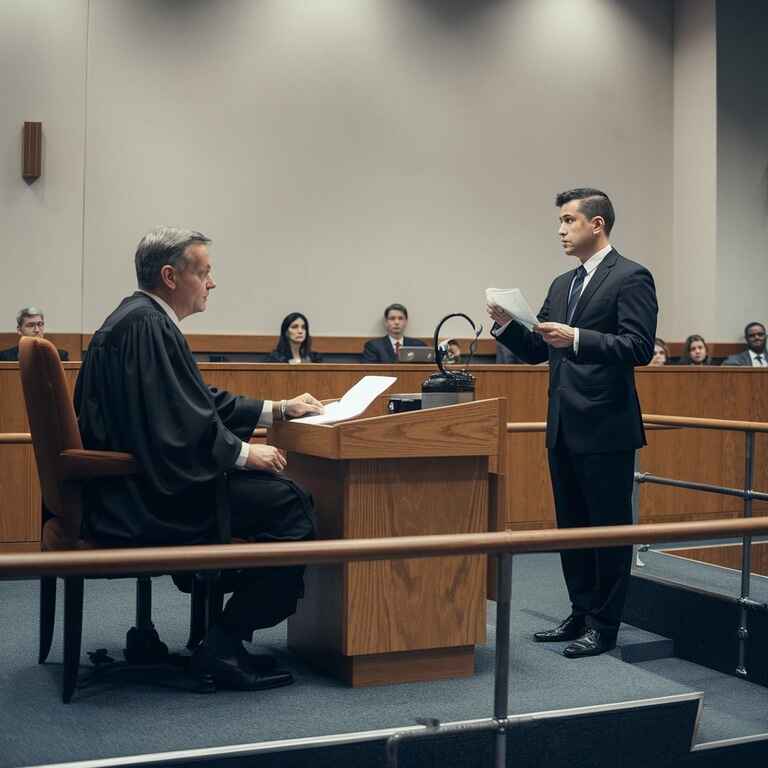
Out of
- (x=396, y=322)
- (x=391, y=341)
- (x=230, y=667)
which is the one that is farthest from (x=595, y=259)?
(x=396, y=322)

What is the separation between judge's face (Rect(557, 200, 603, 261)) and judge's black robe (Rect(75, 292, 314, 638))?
4.71 ft

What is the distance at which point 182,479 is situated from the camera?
300 cm

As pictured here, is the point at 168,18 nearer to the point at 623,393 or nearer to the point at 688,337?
the point at 688,337

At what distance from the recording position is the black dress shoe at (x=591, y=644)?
3592mm

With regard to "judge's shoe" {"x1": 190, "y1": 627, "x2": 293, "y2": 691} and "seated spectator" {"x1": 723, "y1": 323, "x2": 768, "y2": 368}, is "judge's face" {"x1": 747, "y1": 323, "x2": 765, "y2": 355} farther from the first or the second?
"judge's shoe" {"x1": 190, "y1": 627, "x2": 293, "y2": 691}

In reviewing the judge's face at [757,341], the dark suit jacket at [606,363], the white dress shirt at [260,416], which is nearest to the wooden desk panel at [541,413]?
the dark suit jacket at [606,363]

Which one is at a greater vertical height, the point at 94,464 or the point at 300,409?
the point at 300,409

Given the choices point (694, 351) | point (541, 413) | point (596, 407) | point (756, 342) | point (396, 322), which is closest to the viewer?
point (596, 407)

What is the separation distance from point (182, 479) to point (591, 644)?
1525mm

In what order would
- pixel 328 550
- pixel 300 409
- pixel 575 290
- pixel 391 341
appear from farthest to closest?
pixel 391 341, pixel 575 290, pixel 300 409, pixel 328 550

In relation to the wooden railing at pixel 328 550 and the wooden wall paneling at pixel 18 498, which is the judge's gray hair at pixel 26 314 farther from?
the wooden railing at pixel 328 550

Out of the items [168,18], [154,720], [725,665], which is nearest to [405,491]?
[154,720]

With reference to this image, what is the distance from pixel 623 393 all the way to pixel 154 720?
1.96 metres

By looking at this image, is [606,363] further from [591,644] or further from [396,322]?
[396,322]
